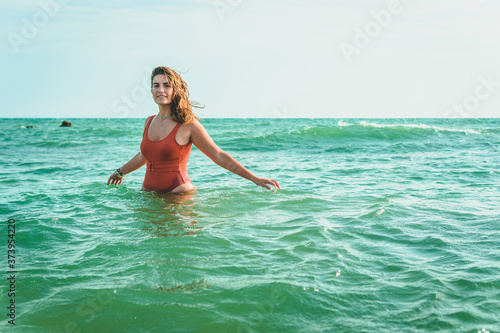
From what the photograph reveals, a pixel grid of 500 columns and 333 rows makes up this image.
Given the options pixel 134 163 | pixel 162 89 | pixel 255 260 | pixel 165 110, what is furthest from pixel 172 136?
pixel 255 260

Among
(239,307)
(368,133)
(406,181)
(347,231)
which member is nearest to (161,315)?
(239,307)

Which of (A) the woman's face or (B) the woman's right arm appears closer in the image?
(A) the woman's face

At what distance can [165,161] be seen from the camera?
519cm

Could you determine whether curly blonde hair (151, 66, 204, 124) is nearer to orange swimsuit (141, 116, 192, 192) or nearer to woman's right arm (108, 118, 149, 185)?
orange swimsuit (141, 116, 192, 192)

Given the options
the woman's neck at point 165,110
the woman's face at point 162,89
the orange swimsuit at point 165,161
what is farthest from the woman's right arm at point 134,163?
the woman's face at point 162,89

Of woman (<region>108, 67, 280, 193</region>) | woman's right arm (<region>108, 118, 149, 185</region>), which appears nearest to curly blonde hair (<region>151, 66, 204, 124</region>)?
woman (<region>108, 67, 280, 193</region>)

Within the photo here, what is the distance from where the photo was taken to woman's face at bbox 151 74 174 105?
4.95 m

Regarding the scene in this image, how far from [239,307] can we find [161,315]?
0.42 meters

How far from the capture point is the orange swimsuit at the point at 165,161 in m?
5.04

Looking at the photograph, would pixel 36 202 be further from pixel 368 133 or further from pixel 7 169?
pixel 368 133

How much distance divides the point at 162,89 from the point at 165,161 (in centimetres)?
83

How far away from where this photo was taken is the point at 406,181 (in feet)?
25.7

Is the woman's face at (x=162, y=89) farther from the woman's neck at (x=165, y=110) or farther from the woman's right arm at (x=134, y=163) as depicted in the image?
the woman's right arm at (x=134, y=163)

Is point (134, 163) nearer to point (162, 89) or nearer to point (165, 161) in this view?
point (165, 161)
